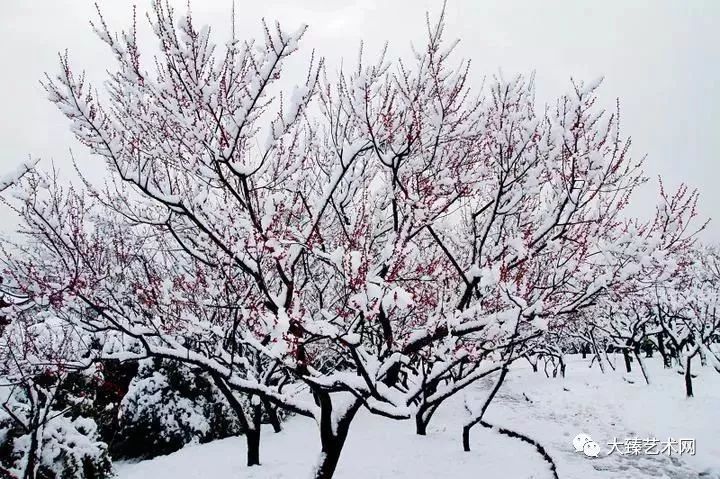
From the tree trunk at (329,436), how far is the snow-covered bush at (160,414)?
25.7ft

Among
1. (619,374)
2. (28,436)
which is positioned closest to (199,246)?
(28,436)

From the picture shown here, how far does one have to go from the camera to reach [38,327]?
12352 mm

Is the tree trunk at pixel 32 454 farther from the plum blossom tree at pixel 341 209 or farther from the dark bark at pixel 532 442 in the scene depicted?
the dark bark at pixel 532 442

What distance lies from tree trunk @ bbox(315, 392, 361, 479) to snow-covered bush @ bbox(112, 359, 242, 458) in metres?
7.84

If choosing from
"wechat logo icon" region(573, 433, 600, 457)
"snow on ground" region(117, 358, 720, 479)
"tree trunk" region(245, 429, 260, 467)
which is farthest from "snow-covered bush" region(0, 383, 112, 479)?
"wechat logo icon" region(573, 433, 600, 457)

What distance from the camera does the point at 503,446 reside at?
1238 cm

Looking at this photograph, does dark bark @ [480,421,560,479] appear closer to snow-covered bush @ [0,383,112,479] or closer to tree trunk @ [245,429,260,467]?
tree trunk @ [245,429,260,467]

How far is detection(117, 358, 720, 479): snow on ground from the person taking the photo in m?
10.1

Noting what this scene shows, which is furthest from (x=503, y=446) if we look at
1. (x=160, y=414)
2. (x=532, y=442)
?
(x=160, y=414)

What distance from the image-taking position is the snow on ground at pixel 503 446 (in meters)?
10.1

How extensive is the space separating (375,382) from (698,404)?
52.0ft

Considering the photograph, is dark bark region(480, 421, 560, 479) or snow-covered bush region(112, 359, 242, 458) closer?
dark bark region(480, 421, 560, 479)

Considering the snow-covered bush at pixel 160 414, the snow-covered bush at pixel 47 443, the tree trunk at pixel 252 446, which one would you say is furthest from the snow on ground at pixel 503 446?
the snow-covered bush at pixel 47 443

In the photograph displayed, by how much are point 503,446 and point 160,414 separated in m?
9.83
